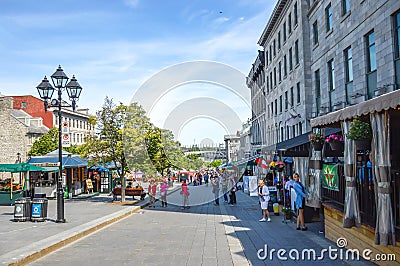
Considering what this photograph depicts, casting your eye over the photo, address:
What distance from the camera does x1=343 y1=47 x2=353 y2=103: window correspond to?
74.2 feet

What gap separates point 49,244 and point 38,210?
20.2ft

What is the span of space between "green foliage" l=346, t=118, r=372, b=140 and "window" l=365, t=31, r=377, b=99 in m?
12.4

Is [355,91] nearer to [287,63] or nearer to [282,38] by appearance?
[287,63]

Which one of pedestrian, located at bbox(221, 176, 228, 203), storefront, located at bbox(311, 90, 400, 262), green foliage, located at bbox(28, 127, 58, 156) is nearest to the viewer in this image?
storefront, located at bbox(311, 90, 400, 262)

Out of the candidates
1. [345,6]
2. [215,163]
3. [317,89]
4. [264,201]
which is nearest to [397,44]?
[345,6]

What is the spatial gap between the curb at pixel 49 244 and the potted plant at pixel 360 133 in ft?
24.8

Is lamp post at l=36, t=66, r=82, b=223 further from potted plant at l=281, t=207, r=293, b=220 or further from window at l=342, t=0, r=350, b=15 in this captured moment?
window at l=342, t=0, r=350, b=15

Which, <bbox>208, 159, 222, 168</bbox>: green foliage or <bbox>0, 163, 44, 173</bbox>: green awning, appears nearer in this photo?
<bbox>0, 163, 44, 173</bbox>: green awning

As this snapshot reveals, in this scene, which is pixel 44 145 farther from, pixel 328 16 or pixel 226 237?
pixel 226 237

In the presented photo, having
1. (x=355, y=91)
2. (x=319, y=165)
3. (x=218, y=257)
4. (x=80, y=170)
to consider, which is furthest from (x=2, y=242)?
(x=80, y=170)

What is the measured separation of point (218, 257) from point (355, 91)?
46.4 ft

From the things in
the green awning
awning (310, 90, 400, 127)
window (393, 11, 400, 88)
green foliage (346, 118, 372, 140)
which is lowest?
the green awning

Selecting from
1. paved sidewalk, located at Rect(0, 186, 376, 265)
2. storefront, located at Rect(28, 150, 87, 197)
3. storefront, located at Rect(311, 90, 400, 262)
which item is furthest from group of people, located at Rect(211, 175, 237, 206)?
storefront, located at Rect(311, 90, 400, 262)

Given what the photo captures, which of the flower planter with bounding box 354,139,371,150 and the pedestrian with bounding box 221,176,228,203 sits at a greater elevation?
the flower planter with bounding box 354,139,371,150
